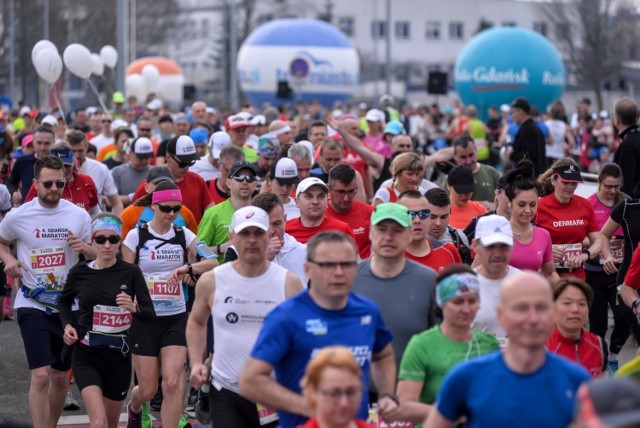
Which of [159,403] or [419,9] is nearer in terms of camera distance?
[159,403]

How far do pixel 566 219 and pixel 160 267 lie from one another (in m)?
3.05

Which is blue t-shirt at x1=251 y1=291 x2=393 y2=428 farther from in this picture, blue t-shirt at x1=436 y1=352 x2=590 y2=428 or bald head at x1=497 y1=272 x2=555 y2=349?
bald head at x1=497 y1=272 x2=555 y2=349

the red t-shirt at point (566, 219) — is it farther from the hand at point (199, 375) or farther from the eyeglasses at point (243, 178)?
the hand at point (199, 375)

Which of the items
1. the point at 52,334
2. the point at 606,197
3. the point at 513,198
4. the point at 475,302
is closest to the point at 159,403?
the point at 52,334

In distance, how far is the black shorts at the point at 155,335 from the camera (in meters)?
8.63

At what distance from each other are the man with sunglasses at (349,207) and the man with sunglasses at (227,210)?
2.01 feet

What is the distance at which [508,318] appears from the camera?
4.61m

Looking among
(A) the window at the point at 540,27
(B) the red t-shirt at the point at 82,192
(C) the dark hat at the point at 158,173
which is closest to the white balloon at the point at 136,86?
(B) the red t-shirt at the point at 82,192

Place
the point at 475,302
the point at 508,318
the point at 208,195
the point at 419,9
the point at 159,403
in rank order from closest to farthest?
the point at 508,318
the point at 475,302
the point at 159,403
the point at 208,195
the point at 419,9

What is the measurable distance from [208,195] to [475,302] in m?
5.33

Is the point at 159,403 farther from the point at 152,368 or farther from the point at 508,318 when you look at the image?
the point at 508,318

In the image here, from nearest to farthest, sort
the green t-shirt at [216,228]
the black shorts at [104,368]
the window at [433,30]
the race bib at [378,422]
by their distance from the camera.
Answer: the race bib at [378,422]
the black shorts at [104,368]
the green t-shirt at [216,228]
the window at [433,30]

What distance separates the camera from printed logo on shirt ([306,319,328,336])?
5523mm

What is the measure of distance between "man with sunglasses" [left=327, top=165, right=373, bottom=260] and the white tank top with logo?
2.71 metres
